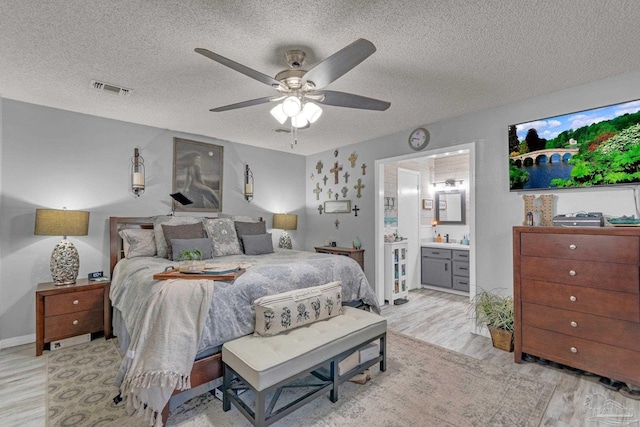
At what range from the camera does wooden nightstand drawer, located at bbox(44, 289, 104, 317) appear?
3.03 meters

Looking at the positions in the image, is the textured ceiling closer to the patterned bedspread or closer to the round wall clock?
the round wall clock

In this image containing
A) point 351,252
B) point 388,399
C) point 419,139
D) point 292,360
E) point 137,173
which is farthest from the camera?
point 351,252

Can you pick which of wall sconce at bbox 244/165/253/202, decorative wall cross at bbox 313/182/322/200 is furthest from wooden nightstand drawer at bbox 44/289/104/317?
decorative wall cross at bbox 313/182/322/200

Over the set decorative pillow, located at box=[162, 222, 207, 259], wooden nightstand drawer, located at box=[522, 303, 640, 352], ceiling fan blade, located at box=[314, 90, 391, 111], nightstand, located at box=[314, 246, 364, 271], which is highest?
ceiling fan blade, located at box=[314, 90, 391, 111]

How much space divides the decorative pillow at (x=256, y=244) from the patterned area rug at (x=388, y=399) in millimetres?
1736

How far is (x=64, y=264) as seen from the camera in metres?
3.24

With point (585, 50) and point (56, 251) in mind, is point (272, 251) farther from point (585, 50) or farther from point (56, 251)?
point (585, 50)

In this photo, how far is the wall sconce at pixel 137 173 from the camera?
12.9 feet

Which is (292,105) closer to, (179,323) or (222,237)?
(179,323)

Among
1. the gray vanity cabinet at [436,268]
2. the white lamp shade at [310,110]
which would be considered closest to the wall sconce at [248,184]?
the white lamp shade at [310,110]

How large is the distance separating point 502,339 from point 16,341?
5.17 m

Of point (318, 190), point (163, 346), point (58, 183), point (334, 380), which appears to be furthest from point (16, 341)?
point (318, 190)

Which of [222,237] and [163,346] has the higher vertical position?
[222,237]

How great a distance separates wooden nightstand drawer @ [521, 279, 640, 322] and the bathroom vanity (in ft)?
8.01
